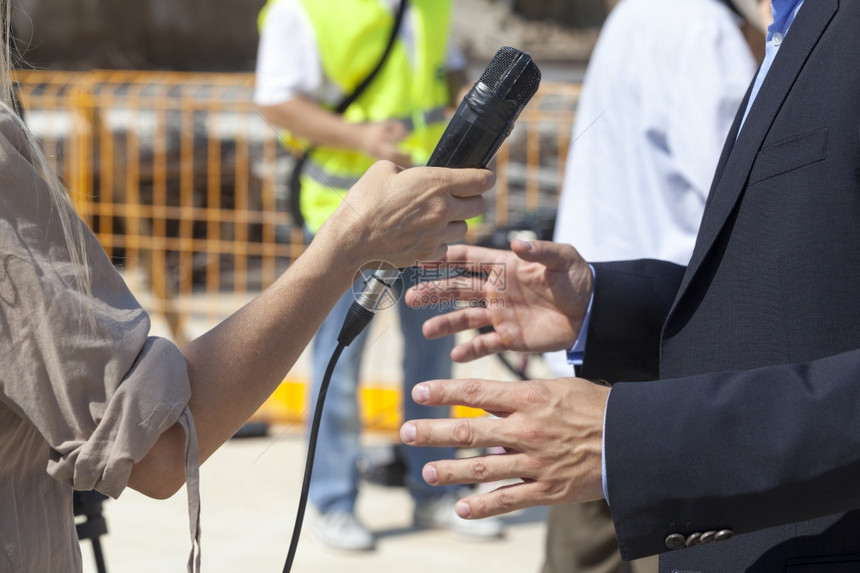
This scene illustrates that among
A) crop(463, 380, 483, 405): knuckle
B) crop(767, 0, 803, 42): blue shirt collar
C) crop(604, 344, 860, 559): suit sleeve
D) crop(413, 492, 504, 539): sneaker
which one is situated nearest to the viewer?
crop(604, 344, 860, 559): suit sleeve

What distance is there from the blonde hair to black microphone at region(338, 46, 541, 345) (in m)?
0.46

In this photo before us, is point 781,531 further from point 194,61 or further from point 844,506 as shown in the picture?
point 194,61

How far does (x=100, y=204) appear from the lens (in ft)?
18.8

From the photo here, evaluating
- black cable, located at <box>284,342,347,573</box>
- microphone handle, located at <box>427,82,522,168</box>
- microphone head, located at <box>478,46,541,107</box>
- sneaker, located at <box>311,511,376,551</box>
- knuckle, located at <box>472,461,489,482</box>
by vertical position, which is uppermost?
microphone head, located at <box>478,46,541,107</box>

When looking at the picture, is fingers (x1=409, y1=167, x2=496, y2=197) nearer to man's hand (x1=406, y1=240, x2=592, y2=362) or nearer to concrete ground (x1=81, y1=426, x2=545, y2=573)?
man's hand (x1=406, y1=240, x2=592, y2=362)

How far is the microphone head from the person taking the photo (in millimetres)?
1297

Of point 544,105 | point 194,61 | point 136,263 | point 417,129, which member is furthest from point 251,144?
point 194,61

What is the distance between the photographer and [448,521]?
3842 mm

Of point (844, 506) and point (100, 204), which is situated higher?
point (844, 506)

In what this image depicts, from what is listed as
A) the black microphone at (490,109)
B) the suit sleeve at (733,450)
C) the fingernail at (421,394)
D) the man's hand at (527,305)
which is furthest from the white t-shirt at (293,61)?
the suit sleeve at (733,450)

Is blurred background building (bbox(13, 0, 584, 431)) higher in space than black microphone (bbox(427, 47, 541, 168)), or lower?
lower

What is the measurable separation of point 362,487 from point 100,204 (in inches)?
98.5

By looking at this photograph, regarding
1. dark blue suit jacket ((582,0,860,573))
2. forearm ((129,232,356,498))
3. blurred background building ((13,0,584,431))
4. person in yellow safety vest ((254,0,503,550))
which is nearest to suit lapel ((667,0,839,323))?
dark blue suit jacket ((582,0,860,573))

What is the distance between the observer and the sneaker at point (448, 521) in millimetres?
3777
